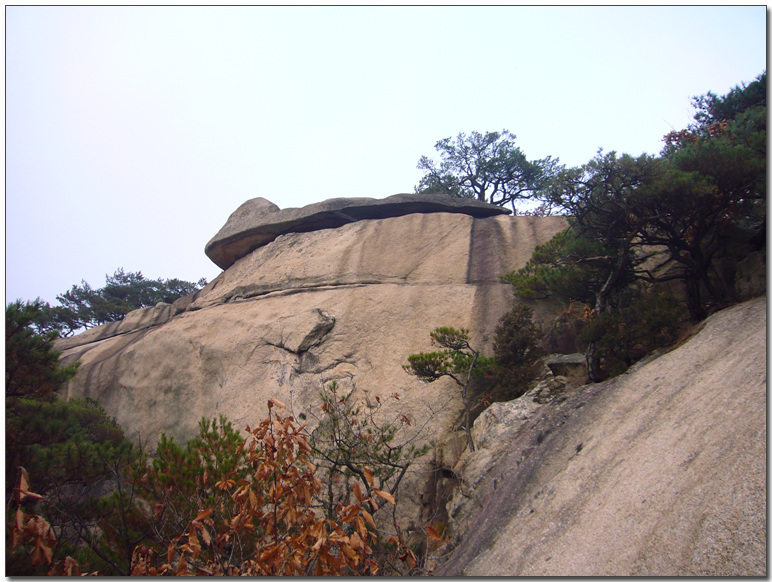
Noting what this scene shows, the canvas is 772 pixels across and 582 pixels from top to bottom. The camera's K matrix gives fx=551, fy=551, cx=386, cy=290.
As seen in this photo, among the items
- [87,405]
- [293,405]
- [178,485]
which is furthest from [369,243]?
[178,485]

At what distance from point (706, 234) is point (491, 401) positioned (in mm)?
5016

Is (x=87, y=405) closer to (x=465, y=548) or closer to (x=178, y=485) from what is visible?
(x=178, y=485)

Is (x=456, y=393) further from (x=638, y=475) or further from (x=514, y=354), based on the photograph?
(x=638, y=475)

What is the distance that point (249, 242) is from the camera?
742 inches

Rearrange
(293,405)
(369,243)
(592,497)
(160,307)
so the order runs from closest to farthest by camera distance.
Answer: (592,497) < (293,405) < (369,243) < (160,307)

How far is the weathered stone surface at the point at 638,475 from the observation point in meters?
4.36

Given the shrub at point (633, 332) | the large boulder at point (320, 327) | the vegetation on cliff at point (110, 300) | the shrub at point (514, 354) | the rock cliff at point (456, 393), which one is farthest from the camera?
the vegetation on cliff at point (110, 300)

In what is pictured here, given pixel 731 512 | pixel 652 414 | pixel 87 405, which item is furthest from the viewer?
pixel 87 405

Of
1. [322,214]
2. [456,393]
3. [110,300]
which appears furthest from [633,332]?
[110,300]

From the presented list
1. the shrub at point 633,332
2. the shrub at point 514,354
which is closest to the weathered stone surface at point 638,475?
the shrub at point 633,332

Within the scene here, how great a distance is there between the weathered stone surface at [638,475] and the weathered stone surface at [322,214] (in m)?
9.47

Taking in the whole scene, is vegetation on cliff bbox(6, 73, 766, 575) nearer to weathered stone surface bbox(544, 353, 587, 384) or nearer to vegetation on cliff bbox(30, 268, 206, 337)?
weathered stone surface bbox(544, 353, 587, 384)

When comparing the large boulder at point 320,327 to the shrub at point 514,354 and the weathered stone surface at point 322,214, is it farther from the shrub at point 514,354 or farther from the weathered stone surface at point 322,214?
the shrub at point 514,354

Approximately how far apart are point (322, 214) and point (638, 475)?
13.8m
